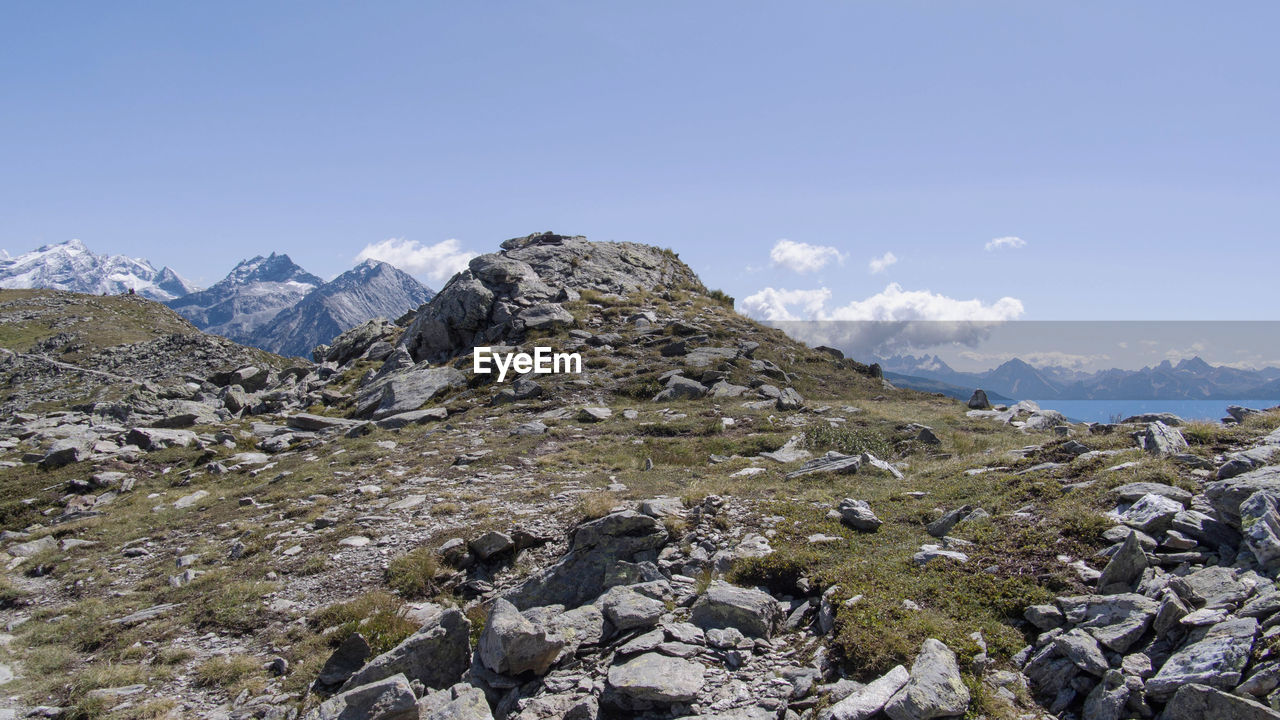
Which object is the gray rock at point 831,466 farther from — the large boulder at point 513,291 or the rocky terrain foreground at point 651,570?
the large boulder at point 513,291

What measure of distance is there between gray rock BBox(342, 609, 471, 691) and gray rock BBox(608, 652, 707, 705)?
2.35 m

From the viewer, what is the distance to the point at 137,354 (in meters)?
63.0

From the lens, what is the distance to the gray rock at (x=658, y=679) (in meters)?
6.70

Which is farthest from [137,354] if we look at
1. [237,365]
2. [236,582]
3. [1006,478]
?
[1006,478]

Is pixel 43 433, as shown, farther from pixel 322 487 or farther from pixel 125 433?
pixel 322 487

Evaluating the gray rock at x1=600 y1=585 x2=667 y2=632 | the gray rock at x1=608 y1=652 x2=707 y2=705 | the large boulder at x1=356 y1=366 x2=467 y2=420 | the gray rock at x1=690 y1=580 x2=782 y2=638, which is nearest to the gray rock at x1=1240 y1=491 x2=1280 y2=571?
the gray rock at x1=690 y1=580 x2=782 y2=638

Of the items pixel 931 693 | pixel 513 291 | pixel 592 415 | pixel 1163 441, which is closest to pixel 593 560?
pixel 931 693

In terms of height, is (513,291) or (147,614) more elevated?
(513,291)

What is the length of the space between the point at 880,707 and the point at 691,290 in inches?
1966

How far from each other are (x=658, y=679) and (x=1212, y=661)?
5.28 meters

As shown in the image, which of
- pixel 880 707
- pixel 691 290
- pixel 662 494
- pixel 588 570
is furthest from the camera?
pixel 691 290

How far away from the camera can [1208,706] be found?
197 inches

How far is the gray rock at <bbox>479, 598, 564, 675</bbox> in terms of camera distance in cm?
763

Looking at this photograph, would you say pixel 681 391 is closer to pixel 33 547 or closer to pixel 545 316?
pixel 545 316
